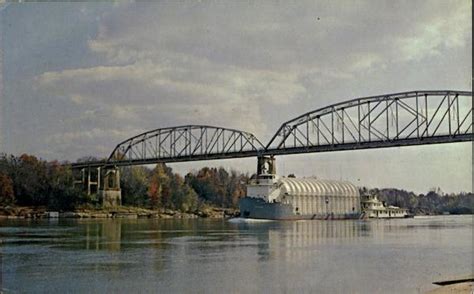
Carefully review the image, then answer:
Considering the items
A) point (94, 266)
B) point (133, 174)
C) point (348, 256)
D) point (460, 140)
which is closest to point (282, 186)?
point (460, 140)

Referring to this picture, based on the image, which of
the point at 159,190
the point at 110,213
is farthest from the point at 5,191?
the point at 159,190

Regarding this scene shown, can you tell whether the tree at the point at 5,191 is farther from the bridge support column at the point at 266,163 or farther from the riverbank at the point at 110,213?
the bridge support column at the point at 266,163

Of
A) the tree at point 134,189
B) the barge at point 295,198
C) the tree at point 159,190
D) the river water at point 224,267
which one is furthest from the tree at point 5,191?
the river water at point 224,267

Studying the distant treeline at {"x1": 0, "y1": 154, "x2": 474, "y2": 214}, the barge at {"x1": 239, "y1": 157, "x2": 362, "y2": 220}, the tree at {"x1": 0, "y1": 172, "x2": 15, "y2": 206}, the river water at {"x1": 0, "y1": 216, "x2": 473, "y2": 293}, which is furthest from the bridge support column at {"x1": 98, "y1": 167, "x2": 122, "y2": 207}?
the river water at {"x1": 0, "y1": 216, "x2": 473, "y2": 293}

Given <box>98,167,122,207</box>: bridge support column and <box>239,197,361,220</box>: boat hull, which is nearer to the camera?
<box>239,197,361,220</box>: boat hull

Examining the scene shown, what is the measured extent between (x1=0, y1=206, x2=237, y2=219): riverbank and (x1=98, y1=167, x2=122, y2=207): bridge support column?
1618 mm

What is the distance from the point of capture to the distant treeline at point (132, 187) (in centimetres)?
8500

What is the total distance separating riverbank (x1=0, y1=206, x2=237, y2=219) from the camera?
79.2 meters

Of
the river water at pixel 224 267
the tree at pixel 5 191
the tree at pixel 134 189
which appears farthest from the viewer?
the tree at pixel 134 189

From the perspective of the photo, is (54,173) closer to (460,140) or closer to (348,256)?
(460,140)

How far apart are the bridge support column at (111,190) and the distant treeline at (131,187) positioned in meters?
1.49

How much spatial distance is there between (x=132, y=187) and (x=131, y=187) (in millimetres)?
279

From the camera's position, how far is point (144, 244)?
31.2m

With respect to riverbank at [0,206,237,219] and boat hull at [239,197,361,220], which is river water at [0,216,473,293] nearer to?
boat hull at [239,197,361,220]
